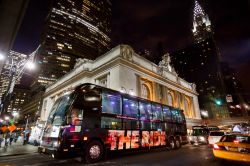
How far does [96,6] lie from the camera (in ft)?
500

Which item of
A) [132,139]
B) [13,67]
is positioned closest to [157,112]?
[132,139]

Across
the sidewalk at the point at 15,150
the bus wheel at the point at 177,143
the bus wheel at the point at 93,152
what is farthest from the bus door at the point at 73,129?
the bus wheel at the point at 177,143

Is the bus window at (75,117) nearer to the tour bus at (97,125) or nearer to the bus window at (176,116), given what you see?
the tour bus at (97,125)

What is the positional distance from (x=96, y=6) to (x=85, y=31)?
1452 inches

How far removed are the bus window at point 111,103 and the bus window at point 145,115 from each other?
2.28 m

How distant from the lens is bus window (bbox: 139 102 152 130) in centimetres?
1198

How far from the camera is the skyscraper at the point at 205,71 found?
323 feet

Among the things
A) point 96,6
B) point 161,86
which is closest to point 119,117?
point 161,86

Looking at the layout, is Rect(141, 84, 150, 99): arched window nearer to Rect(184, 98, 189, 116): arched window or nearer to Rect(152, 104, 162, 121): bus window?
Rect(184, 98, 189, 116): arched window

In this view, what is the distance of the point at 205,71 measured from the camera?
104 m

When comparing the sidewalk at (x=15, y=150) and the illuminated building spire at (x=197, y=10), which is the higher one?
the illuminated building spire at (x=197, y=10)

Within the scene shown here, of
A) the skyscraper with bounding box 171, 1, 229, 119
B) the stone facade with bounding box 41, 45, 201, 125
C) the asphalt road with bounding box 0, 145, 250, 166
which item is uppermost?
the skyscraper with bounding box 171, 1, 229, 119

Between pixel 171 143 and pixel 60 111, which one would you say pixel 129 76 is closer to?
pixel 171 143

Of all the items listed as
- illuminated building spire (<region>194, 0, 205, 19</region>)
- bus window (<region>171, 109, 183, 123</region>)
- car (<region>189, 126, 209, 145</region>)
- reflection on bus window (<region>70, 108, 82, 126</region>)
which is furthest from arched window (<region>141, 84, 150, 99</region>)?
illuminated building spire (<region>194, 0, 205, 19</region>)
